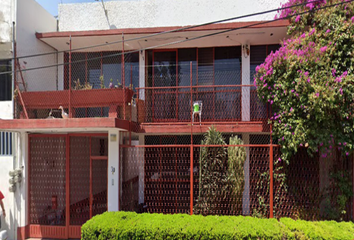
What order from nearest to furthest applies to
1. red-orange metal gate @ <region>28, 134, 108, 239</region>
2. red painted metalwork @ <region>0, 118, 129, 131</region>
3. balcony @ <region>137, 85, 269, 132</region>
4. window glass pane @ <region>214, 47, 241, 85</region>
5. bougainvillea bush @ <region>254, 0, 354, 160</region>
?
1. bougainvillea bush @ <region>254, 0, 354, 160</region>
2. red painted metalwork @ <region>0, 118, 129, 131</region>
3. red-orange metal gate @ <region>28, 134, 108, 239</region>
4. balcony @ <region>137, 85, 269, 132</region>
5. window glass pane @ <region>214, 47, 241, 85</region>

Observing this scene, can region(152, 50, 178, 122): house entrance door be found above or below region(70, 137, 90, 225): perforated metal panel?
above

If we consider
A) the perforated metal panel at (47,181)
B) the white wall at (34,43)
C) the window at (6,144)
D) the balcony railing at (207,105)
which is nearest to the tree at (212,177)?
the balcony railing at (207,105)

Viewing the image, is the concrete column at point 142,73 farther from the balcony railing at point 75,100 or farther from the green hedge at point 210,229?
the green hedge at point 210,229

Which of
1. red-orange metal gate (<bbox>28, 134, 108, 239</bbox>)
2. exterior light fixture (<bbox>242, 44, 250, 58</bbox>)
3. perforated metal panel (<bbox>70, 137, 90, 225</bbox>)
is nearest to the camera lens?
red-orange metal gate (<bbox>28, 134, 108, 239</bbox>)

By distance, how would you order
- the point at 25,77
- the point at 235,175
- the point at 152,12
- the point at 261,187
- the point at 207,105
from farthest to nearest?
the point at 152,12 < the point at 207,105 < the point at 25,77 < the point at 261,187 < the point at 235,175

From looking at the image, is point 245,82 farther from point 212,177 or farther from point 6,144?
point 6,144

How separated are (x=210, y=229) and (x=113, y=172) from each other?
8.73 feet

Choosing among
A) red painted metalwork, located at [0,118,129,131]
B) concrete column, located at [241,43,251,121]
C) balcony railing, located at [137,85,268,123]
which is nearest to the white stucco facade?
red painted metalwork, located at [0,118,129,131]

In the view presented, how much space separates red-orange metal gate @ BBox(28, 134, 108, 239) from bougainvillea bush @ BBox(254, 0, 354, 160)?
4489mm

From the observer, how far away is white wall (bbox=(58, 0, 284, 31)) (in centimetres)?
812

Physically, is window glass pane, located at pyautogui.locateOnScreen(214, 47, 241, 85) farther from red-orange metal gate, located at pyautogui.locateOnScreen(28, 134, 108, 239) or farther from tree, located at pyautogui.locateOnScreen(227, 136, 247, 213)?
red-orange metal gate, located at pyautogui.locateOnScreen(28, 134, 108, 239)

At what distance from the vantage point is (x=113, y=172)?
6.05 metres

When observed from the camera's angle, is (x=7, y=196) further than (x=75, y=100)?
Yes

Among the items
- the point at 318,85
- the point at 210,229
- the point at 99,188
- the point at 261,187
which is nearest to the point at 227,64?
the point at 318,85
